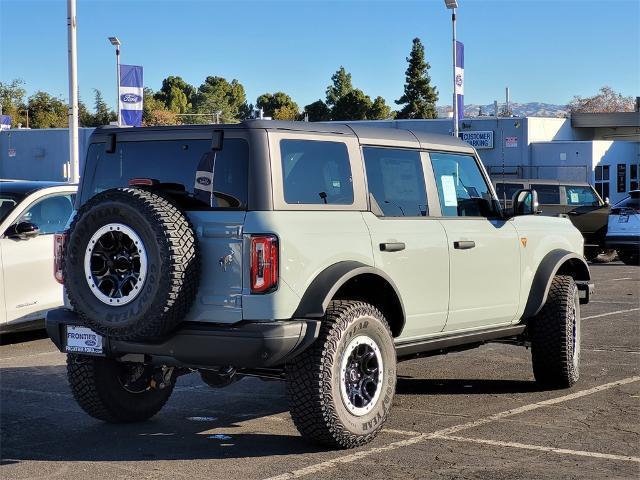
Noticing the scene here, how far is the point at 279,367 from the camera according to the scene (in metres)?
6.58

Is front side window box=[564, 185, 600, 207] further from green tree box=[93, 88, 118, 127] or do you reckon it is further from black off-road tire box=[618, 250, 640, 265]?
green tree box=[93, 88, 118, 127]

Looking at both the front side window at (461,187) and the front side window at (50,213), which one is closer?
the front side window at (461,187)

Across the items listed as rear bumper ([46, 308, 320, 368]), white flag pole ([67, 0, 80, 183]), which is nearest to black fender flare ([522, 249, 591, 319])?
rear bumper ([46, 308, 320, 368])

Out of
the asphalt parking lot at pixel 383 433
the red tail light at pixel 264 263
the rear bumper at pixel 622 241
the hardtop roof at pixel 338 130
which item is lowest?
the asphalt parking lot at pixel 383 433

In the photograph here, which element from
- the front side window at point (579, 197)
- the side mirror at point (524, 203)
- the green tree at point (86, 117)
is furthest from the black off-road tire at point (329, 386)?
the green tree at point (86, 117)

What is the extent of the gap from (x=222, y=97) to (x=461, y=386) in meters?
130

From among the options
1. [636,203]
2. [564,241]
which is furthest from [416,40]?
[564,241]

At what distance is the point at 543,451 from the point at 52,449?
9.98 ft

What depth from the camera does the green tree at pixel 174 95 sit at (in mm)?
121500

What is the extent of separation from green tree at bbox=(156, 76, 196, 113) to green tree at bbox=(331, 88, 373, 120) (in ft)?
66.0

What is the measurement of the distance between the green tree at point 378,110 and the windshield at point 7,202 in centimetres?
9814

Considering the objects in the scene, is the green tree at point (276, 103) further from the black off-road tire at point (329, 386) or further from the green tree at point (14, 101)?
the black off-road tire at point (329, 386)

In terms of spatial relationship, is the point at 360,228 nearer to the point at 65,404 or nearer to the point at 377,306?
the point at 377,306

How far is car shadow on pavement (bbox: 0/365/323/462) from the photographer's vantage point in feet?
21.3
